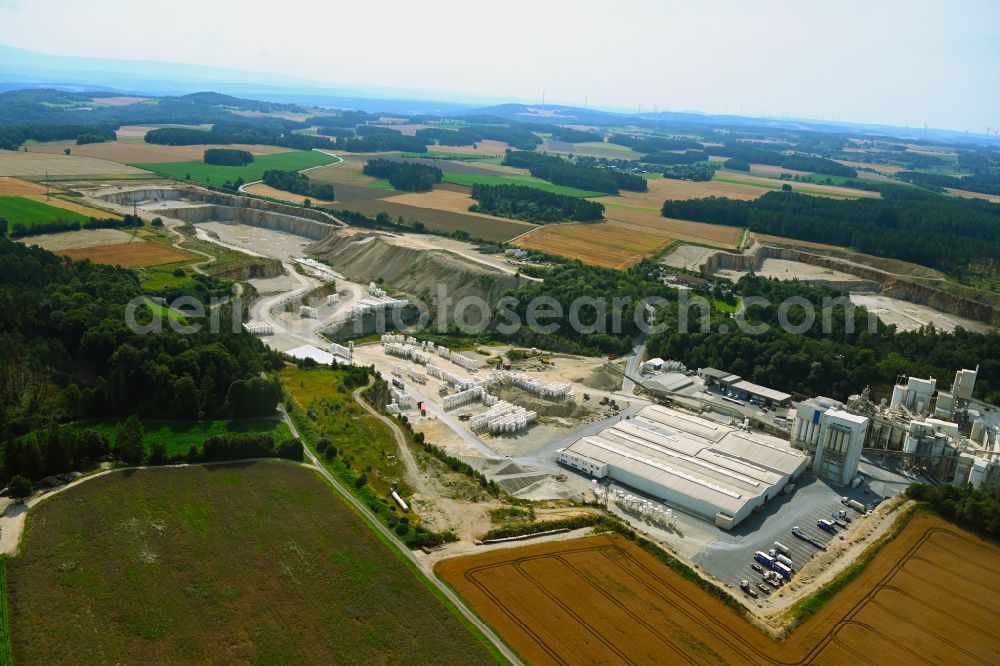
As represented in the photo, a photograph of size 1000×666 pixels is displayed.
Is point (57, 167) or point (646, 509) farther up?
point (57, 167)

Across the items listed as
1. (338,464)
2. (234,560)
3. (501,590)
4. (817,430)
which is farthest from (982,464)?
(234,560)

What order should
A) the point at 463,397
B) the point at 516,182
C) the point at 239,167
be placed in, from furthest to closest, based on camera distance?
the point at 239,167, the point at 516,182, the point at 463,397

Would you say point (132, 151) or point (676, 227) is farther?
point (132, 151)

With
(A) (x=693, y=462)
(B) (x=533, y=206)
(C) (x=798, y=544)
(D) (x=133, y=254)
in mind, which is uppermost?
(B) (x=533, y=206)

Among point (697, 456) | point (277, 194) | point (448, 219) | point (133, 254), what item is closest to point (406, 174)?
point (277, 194)

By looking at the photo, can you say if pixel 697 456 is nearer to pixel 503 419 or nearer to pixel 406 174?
pixel 503 419

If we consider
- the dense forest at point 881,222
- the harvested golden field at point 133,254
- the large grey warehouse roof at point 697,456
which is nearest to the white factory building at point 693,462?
the large grey warehouse roof at point 697,456

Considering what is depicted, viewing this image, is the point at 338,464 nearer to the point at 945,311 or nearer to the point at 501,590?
the point at 501,590
